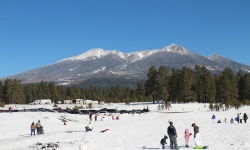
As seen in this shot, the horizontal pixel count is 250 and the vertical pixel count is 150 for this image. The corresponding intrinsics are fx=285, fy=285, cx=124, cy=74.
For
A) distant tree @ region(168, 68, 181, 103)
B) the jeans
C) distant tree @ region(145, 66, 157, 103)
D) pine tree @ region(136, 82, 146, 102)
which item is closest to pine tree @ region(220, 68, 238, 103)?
distant tree @ region(168, 68, 181, 103)

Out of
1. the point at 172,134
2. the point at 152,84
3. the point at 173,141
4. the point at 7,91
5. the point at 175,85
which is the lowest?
the point at 173,141

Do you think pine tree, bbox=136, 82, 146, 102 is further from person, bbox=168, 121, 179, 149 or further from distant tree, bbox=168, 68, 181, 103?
person, bbox=168, 121, 179, 149

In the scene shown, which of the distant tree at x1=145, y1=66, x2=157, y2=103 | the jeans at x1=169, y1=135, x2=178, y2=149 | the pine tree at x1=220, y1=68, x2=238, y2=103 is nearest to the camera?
the jeans at x1=169, y1=135, x2=178, y2=149

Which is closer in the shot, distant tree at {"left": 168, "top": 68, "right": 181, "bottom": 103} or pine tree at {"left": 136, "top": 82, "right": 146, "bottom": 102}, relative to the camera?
distant tree at {"left": 168, "top": 68, "right": 181, "bottom": 103}

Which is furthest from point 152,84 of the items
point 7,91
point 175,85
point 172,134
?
point 172,134

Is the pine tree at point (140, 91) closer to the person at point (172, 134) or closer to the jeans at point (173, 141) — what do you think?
the jeans at point (173, 141)

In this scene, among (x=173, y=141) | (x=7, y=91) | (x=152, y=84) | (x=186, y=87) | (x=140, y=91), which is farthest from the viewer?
(x=140, y=91)

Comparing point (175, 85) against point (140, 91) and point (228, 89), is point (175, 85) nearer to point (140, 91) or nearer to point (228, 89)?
point (228, 89)

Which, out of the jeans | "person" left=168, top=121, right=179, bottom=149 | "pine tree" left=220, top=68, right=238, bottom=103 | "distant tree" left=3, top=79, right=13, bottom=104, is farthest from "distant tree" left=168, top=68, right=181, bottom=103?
"person" left=168, top=121, right=179, bottom=149

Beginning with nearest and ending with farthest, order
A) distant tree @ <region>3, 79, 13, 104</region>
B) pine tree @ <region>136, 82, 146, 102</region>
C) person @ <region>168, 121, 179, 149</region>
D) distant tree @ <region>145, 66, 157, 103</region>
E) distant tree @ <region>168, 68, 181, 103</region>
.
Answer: person @ <region>168, 121, 179, 149</region> < distant tree @ <region>168, 68, 181, 103</region> < distant tree @ <region>145, 66, 157, 103</region> < distant tree @ <region>3, 79, 13, 104</region> < pine tree @ <region>136, 82, 146, 102</region>

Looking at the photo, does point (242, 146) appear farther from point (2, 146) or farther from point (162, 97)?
point (162, 97)

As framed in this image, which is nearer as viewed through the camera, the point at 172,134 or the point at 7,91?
the point at 172,134

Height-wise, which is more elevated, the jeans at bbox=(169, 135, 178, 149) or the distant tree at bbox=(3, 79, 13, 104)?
the distant tree at bbox=(3, 79, 13, 104)

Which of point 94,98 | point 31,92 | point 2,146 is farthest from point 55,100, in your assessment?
point 2,146
